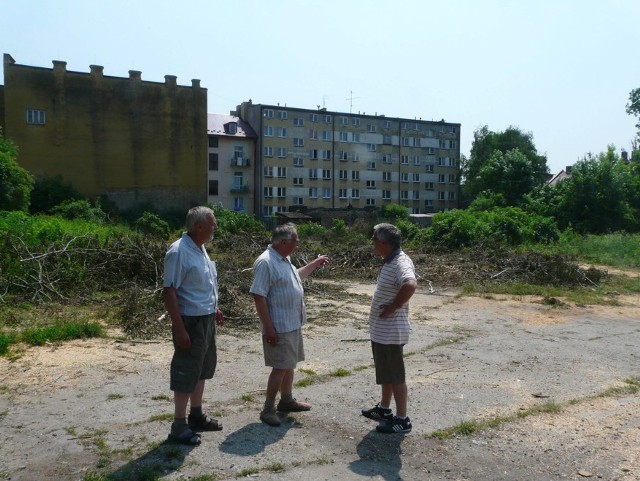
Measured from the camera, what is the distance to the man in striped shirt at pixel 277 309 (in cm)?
553

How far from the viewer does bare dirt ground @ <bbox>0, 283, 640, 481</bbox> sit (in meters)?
4.78

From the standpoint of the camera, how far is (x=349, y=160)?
69.5 meters

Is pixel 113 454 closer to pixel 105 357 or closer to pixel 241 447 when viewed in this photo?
pixel 241 447

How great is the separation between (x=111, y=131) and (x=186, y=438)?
157 feet

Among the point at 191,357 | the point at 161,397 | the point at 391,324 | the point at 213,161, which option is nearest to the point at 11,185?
the point at 213,161

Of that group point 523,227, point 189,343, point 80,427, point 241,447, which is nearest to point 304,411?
point 241,447

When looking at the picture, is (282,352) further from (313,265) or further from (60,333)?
(60,333)

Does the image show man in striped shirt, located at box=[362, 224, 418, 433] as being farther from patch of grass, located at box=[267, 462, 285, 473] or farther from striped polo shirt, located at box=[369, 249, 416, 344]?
patch of grass, located at box=[267, 462, 285, 473]

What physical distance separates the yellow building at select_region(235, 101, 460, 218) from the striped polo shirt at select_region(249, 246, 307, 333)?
184 feet

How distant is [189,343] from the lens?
509 centimetres

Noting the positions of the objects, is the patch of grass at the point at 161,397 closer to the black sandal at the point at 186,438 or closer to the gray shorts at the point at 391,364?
the black sandal at the point at 186,438

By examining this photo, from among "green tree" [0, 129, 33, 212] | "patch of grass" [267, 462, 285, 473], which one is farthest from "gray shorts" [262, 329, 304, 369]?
"green tree" [0, 129, 33, 212]

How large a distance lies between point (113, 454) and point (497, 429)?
129 inches

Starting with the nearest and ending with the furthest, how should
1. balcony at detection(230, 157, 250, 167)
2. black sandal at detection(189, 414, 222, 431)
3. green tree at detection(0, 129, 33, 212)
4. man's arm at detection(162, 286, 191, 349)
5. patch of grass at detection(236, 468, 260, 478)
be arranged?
patch of grass at detection(236, 468, 260, 478), man's arm at detection(162, 286, 191, 349), black sandal at detection(189, 414, 222, 431), green tree at detection(0, 129, 33, 212), balcony at detection(230, 157, 250, 167)
